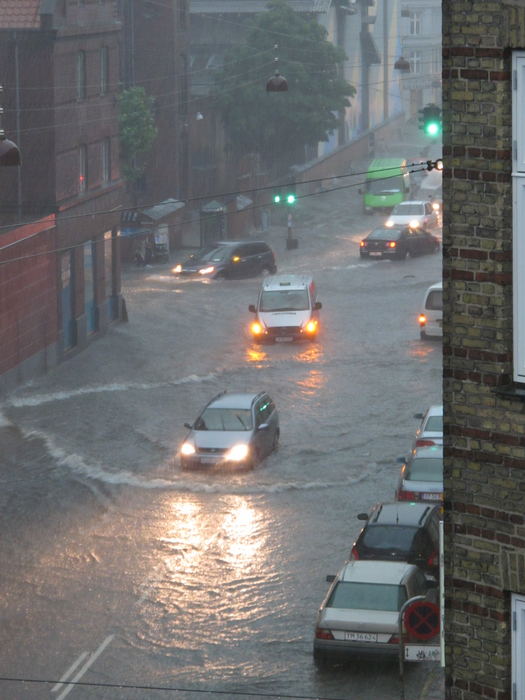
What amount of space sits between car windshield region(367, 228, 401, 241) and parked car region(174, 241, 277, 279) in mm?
5033

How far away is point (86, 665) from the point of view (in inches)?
645

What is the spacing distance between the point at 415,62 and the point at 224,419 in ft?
299

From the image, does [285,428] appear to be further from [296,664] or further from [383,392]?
[296,664]

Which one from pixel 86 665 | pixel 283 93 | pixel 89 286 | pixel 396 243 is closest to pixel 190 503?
pixel 86 665

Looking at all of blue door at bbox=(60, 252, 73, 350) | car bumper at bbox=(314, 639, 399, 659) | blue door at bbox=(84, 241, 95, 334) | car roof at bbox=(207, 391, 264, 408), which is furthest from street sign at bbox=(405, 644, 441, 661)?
blue door at bbox=(84, 241, 95, 334)

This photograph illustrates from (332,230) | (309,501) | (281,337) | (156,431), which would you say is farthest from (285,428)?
(332,230)

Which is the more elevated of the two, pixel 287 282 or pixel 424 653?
pixel 287 282

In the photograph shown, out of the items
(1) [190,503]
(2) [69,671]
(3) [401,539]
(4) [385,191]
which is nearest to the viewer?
(2) [69,671]

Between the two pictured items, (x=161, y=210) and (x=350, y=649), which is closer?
(x=350, y=649)

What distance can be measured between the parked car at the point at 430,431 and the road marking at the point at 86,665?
8514 mm

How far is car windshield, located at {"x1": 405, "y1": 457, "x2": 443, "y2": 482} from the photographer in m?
21.6

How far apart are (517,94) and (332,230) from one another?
176 ft

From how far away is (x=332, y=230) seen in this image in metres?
60.3

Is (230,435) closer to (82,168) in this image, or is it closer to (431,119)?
(431,119)
